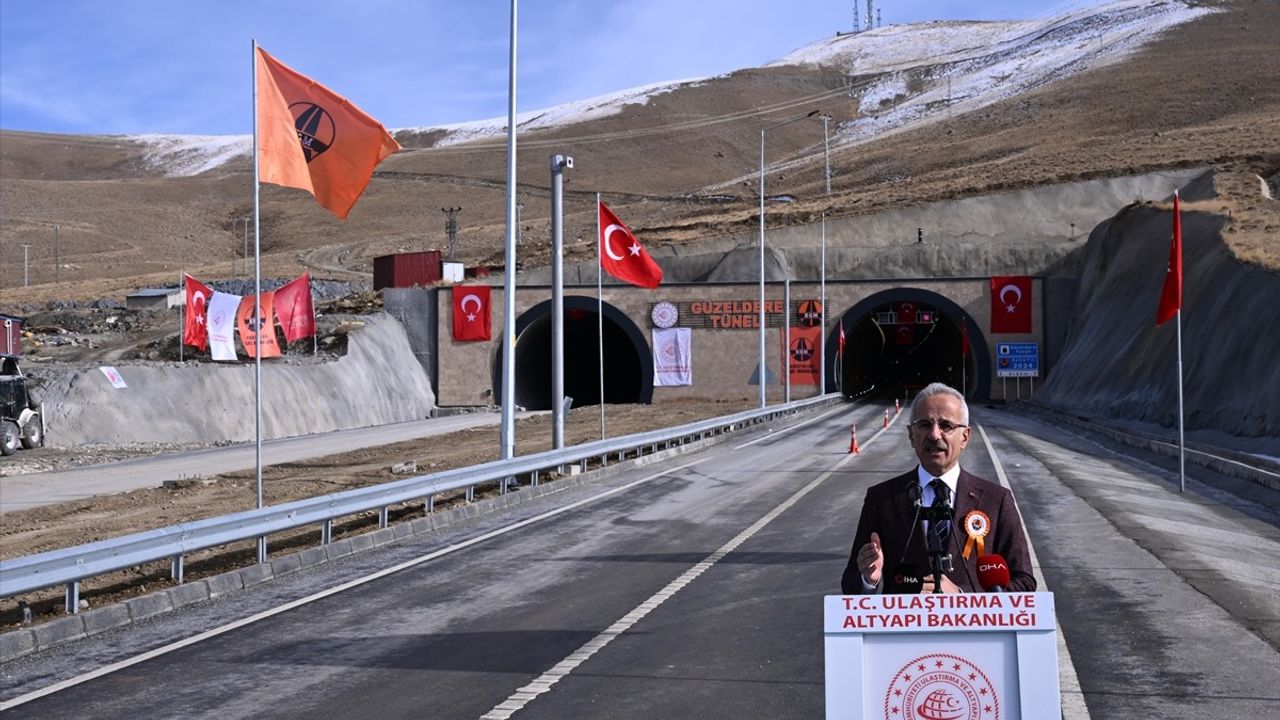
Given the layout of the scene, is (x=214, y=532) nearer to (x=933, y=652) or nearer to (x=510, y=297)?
(x=933, y=652)

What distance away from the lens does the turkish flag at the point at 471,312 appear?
68125mm

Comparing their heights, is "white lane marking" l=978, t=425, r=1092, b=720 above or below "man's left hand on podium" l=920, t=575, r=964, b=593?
below

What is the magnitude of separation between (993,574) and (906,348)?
11128 centimetres

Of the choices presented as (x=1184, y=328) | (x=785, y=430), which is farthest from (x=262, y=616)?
(x=1184, y=328)

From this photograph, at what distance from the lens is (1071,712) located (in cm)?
783

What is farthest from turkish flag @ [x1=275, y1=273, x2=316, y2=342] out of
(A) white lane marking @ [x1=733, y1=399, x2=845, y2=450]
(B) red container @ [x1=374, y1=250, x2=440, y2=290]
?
(B) red container @ [x1=374, y1=250, x2=440, y2=290]

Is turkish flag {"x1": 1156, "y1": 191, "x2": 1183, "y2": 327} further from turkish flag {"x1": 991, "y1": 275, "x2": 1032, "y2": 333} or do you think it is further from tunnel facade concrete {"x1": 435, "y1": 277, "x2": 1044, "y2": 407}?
turkish flag {"x1": 991, "y1": 275, "x2": 1032, "y2": 333}

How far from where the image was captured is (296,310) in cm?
4778

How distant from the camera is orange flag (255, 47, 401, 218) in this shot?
17.6m

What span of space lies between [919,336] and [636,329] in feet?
148

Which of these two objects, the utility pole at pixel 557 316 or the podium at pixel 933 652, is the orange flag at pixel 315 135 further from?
the podium at pixel 933 652

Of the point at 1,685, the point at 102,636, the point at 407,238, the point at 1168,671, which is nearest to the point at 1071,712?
the point at 1168,671

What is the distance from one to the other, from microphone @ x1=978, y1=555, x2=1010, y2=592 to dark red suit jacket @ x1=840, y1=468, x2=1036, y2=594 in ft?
0.38

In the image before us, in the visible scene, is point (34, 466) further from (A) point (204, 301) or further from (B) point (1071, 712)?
(B) point (1071, 712)
